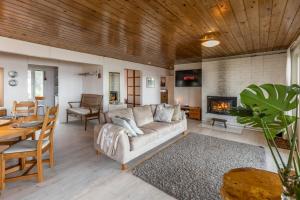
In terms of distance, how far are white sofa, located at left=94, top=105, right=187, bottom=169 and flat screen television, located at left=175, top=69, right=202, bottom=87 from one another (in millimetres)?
2684

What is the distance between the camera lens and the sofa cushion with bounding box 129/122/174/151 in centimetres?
274

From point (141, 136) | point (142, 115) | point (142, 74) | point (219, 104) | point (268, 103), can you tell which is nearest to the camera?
point (268, 103)

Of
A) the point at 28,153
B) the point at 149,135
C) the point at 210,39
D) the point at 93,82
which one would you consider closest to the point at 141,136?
the point at 149,135

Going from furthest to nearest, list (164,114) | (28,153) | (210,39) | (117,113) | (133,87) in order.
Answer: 1. (133,87)
2. (164,114)
3. (210,39)
4. (117,113)
5. (28,153)

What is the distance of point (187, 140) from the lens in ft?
13.1

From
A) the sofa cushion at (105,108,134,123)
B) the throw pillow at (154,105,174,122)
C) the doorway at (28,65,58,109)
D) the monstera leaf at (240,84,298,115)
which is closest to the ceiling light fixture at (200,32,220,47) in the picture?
the throw pillow at (154,105,174,122)

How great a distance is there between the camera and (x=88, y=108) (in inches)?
220

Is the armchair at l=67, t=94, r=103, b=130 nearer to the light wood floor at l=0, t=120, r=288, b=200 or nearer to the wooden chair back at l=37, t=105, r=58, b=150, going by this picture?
the light wood floor at l=0, t=120, r=288, b=200

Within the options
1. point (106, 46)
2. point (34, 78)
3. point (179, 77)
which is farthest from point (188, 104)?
point (34, 78)

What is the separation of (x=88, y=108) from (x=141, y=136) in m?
3.40

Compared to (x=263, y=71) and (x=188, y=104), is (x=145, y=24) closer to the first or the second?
(x=263, y=71)

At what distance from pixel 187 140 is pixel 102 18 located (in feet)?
10.7

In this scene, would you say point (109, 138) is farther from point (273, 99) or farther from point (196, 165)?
point (273, 99)

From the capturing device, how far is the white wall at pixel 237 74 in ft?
15.6
